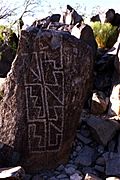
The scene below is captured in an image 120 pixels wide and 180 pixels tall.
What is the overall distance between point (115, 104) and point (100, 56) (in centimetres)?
135

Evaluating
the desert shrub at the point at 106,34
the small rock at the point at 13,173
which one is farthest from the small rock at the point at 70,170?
the desert shrub at the point at 106,34

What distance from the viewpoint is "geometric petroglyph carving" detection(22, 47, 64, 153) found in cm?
598

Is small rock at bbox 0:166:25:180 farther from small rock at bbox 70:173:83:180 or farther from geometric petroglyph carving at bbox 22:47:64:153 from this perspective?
small rock at bbox 70:173:83:180

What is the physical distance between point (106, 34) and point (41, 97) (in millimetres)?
2914

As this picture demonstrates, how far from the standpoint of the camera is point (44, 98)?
600 cm

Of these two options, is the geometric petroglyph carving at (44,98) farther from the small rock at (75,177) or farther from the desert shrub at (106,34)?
the desert shrub at (106,34)

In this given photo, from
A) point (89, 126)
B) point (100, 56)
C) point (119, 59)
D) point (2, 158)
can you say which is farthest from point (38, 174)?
point (100, 56)

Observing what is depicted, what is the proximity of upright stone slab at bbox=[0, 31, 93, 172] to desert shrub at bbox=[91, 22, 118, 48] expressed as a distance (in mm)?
2525

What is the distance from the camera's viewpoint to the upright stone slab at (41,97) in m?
5.98

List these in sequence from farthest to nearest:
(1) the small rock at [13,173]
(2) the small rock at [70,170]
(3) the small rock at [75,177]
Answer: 1. (2) the small rock at [70,170]
2. (3) the small rock at [75,177]
3. (1) the small rock at [13,173]

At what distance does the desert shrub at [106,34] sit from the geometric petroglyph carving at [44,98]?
266cm

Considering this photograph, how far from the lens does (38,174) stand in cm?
595

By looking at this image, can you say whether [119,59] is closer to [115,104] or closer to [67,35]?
[115,104]

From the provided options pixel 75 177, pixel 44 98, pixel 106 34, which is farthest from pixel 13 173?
pixel 106 34
